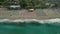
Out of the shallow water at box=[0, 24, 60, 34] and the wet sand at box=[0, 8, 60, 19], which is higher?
the shallow water at box=[0, 24, 60, 34]

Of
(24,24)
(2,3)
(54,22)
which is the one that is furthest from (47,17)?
(2,3)

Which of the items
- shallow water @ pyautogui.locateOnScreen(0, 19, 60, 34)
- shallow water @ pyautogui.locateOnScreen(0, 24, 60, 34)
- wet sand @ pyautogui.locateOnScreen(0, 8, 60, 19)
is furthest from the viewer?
wet sand @ pyautogui.locateOnScreen(0, 8, 60, 19)

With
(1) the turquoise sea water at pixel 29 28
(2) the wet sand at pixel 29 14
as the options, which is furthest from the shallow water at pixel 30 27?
(2) the wet sand at pixel 29 14

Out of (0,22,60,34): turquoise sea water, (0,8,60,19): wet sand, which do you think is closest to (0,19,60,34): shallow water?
(0,22,60,34): turquoise sea water

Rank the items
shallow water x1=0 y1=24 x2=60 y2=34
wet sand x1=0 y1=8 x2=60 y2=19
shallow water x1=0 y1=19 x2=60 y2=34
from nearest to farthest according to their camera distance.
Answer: shallow water x1=0 y1=24 x2=60 y2=34 < shallow water x1=0 y1=19 x2=60 y2=34 < wet sand x1=0 y1=8 x2=60 y2=19

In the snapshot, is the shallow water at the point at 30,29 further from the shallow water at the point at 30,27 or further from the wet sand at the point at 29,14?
the wet sand at the point at 29,14

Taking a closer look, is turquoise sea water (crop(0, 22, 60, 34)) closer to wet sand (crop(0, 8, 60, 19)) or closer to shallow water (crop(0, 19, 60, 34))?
shallow water (crop(0, 19, 60, 34))

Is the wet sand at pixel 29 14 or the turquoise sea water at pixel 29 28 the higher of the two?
the turquoise sea water at pixel 29 28

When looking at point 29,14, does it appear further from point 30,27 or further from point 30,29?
point 30,29
